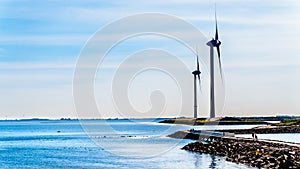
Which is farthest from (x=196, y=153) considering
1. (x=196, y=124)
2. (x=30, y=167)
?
(x=196, y=124)

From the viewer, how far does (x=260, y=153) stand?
193 feet

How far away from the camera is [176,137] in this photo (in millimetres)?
118688

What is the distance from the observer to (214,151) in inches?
2827

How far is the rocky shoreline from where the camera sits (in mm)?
48969

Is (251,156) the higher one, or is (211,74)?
(211,74)

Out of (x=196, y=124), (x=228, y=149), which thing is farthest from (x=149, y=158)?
(x=196, y=124)

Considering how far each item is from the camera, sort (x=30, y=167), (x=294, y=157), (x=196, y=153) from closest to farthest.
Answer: (x=294, y=157) → (x=30, y=167) → (x=196, y=153)

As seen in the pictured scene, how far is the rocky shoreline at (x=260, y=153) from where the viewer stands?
161 feet

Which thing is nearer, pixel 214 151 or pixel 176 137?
pixel 214 151

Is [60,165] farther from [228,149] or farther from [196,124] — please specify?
[196,124]

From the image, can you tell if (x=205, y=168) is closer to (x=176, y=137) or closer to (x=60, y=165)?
(x=60, y=165)

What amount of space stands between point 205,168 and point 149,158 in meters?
17.2

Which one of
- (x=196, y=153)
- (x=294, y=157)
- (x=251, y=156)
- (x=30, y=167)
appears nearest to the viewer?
(x=294, y=157)

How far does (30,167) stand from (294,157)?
29248 millimetres
